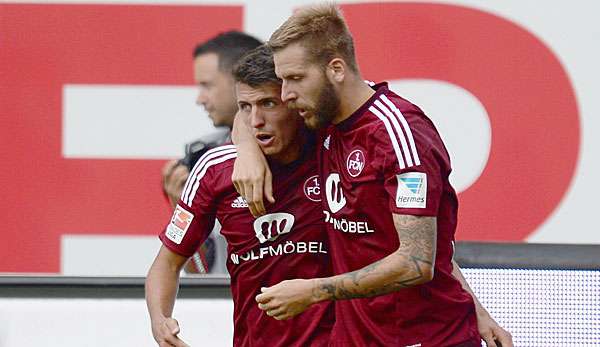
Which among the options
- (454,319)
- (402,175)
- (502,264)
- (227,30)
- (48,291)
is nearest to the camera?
(402,175)

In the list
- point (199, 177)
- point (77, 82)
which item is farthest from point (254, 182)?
point (77, 82)

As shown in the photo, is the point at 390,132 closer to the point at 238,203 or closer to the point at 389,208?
the point at 389,208

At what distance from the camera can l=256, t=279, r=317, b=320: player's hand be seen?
3.04m

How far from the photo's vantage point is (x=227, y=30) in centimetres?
507

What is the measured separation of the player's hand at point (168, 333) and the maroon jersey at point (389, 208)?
1.45 ft

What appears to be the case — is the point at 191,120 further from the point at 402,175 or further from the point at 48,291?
the point at 402,175

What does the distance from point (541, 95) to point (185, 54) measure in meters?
1.40

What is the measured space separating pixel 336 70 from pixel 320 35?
0.10 meters

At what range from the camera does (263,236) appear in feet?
11.6

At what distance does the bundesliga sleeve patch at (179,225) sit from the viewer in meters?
3.61

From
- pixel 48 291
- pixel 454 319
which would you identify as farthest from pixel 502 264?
pixel 48 291

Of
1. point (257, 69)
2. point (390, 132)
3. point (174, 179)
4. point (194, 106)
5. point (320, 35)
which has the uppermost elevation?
point (320, 35)

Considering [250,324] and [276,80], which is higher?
[276,80]

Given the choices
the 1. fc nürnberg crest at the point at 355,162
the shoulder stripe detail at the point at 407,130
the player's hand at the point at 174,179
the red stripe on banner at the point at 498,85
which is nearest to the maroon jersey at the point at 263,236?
the 1. fc nürnberg crest at the point at 355,162
